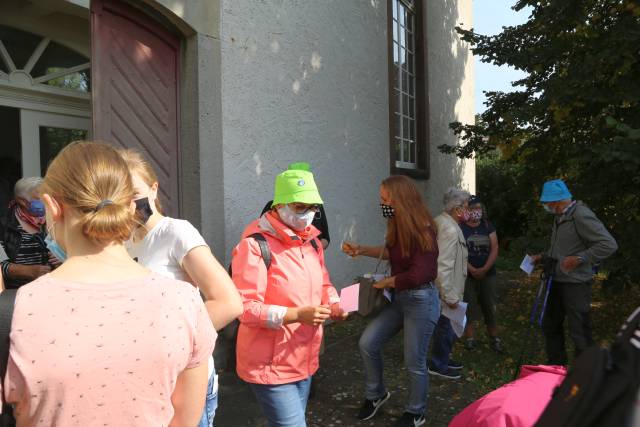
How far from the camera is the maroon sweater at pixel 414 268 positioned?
3857 millimetres

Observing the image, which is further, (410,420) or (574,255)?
(574,255)

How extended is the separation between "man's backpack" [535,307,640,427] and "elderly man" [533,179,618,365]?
161 inches

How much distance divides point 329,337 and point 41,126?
3.76 meters

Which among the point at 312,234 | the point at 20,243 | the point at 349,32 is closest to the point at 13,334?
the point at 312,234

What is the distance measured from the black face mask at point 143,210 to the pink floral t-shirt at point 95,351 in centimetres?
65

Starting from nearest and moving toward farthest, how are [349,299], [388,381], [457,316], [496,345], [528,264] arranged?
[349,299] → [457,316] → [388,381] → [528,264] → [496,345]

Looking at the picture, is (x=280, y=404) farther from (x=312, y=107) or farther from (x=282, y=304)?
(x=312, y=107)

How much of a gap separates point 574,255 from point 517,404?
3508 mm

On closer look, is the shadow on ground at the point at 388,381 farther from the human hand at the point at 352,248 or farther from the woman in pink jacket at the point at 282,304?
the woman in pink jacket at the point at 282,304

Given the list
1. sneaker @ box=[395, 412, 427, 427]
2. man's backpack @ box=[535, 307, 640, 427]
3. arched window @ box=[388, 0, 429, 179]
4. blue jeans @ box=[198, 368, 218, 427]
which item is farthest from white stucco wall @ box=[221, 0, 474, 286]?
man's backpack @ box=[535, 307, 640, 427]

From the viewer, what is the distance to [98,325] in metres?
1.34

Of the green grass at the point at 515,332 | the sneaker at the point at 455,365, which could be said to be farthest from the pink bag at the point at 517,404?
the sneaker at the point at 455,365

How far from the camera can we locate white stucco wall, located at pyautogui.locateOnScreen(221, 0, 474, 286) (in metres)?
5.44

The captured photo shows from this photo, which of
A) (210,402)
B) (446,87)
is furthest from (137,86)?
(446,87)
